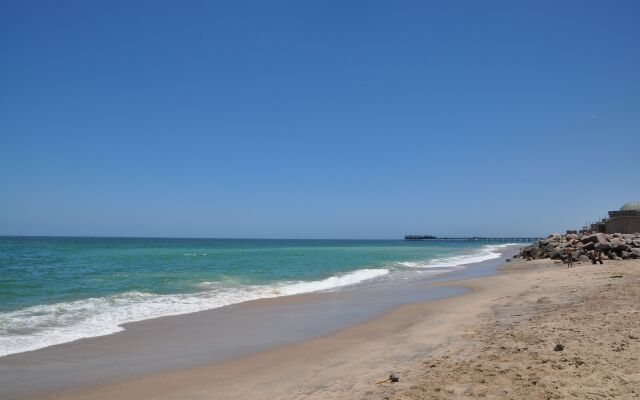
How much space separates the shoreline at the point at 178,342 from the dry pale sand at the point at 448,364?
490 millimetres

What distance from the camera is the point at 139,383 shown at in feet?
21.5

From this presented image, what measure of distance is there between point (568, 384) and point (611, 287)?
9.97 m

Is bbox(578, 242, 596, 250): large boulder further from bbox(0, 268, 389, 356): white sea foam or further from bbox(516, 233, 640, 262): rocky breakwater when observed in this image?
bbox(0, 268, 389, 356): white sea foam

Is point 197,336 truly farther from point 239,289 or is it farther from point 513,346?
point 239,289

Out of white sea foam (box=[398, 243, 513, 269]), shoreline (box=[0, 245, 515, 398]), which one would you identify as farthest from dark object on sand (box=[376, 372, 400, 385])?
white sea foam (box=[398, 243, 513, 269])

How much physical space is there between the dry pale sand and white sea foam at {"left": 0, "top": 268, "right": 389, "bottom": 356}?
396 cm

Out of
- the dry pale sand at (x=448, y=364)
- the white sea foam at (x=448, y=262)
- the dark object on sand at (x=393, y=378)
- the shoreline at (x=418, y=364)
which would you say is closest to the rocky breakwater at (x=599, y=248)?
the white sea foam at (x=448, y=262)

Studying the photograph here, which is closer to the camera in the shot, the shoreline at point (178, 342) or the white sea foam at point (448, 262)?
the shoreline at point (178, 342)

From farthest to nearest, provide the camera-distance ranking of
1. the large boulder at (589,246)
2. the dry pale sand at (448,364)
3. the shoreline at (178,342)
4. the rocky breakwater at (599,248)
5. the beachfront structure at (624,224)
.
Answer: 1. the beachfront structure at (624,224)
2. the large boulder at (589,246)
3. the rocky breakwater at (599,248)
4. the shoreline at (178,342)
5. the dry pale sand at (448,364)

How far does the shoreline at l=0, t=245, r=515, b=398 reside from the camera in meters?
6.94

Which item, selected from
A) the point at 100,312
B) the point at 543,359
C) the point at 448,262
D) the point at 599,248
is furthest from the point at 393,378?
the point at 448,262

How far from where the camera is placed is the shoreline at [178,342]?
A: 694cm

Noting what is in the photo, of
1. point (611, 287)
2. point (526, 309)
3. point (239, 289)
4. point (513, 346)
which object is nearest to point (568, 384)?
point (513, 346)

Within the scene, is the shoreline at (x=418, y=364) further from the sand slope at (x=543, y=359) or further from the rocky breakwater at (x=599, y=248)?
the rocky breakwater at (x=599, y=248)
